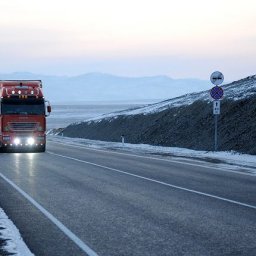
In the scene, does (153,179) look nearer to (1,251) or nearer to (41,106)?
(1,251)

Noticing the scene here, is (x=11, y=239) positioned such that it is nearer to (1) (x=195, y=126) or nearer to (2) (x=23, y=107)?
(2) (x=23, y=107)

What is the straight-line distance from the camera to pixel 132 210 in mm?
10188

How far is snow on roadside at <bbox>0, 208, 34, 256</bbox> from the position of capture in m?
7.08

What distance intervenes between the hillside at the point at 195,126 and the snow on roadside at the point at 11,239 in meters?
16.7

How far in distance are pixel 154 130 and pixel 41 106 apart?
11.3 m

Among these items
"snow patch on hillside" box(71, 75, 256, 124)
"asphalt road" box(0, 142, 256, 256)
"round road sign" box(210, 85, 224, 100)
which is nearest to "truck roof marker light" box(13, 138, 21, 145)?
"asphalt road" box(0, 142, 256, 256)

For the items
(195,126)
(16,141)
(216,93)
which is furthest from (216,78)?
(16,141)

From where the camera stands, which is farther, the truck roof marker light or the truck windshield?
the truck roof marker light

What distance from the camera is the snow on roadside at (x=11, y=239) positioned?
7.08 meters

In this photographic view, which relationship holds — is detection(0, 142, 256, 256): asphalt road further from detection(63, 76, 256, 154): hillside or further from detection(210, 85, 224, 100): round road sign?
detection(63, 76, 256, 154): hillside

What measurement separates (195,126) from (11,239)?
26447 mm

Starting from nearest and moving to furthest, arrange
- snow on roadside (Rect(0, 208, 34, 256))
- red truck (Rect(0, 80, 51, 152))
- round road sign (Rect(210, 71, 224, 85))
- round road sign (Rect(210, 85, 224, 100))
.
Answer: snow on roadside (Rect(0, 208, 34, 256)) → round road sign (Rect(210, 85, 224, 100)) → round road sign (Rect(210, 71, 224, 85)) → red truck (Rect(0, 80, 51, 152))

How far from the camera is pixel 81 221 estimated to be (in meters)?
9.20

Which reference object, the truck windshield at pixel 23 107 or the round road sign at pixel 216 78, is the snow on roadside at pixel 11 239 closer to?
the round road sign at pixel 216 78
